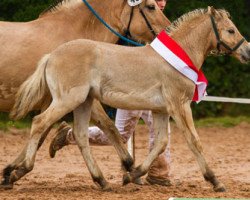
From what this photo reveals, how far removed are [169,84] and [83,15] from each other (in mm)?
1481

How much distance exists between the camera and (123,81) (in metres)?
8.04

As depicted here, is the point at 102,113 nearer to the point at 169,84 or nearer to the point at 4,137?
the point at 169,84

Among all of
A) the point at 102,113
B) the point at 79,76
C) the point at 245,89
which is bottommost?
the point at 245,89

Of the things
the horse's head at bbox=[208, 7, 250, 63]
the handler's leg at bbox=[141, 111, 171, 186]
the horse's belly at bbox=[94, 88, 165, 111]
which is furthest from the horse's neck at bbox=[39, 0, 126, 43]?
the horse's head at bbox=[208, 7, 250, 63]

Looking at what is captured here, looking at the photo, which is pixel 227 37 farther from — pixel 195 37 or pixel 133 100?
pixel 133 100

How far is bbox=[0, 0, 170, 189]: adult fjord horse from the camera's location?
337 inches

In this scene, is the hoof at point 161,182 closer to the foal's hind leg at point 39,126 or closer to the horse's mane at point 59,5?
the foal's hind leg at point 39,126

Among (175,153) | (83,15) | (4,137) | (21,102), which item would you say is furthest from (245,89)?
(21,102)

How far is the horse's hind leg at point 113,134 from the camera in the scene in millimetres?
8719

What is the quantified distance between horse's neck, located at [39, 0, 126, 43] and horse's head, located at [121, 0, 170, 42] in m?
0.12

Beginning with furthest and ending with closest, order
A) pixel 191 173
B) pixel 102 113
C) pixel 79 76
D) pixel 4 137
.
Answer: pixel 4 137, pixel 191 173, pixel 102 113, pixel 79 76

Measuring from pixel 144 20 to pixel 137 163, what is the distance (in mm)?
2920

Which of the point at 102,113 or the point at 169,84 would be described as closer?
the point at 169,84

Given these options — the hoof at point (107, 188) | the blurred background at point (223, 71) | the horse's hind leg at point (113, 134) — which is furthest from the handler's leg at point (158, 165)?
the blurred background at point (223, 71)
